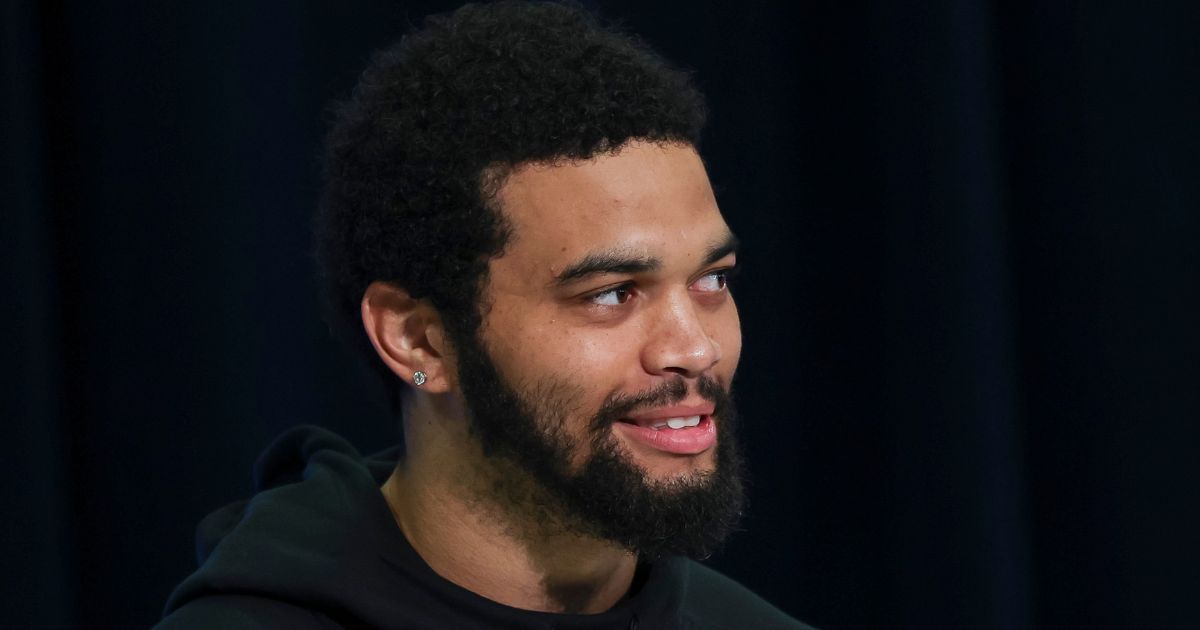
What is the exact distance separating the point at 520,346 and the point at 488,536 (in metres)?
0.20

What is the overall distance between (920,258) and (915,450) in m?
0.27

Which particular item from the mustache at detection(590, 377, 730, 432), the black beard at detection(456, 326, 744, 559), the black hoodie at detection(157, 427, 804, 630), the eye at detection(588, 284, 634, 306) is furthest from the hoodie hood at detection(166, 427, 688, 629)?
the eye at detection(588, 284, 634, 306)

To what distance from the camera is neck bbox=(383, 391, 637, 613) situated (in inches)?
59.7

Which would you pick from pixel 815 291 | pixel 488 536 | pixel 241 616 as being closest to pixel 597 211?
pixel 488 536

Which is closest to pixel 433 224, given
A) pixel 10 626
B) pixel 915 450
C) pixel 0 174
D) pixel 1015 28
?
pixel 0 174

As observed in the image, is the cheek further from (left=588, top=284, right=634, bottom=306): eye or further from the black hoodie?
the black hoodie

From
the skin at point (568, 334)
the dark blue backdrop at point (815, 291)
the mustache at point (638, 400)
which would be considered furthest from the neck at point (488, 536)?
the dark blue backdrop at point (815, 291)

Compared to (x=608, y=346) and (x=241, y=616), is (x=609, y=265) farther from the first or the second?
(x=241, y=616)

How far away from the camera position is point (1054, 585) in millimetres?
2250

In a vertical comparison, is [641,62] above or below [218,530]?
above

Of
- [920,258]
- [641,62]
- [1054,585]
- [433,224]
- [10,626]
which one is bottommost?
[1054,585]

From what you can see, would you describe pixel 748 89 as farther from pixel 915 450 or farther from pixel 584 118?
pixel 584 118

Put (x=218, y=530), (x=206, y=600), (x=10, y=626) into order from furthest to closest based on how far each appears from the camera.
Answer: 1. (x=10, y=626)
2. (x=218, y=530)
3. (x=206, y=600)

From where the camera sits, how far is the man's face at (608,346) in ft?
4.73
